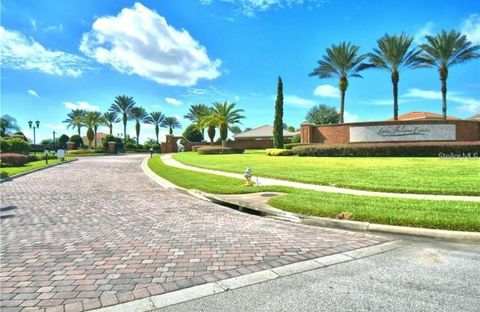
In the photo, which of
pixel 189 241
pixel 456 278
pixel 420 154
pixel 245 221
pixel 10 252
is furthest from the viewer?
pixel 420 154

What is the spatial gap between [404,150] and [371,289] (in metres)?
22.9

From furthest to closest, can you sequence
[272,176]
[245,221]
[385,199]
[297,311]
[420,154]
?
[420,154] → [272,176] → [385,199] → [245,221] → [297,311]

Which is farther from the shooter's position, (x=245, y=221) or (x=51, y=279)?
(x=245, y=221)

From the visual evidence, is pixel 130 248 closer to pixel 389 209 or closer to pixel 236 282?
pixel 236 282

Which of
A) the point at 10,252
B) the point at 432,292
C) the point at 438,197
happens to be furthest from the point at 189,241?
the point at 438,197

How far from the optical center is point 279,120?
38.1 metres

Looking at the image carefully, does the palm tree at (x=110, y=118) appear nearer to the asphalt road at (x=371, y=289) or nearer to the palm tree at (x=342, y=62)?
the palm tree at (x=342, y=62)

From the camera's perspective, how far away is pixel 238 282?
4.43m

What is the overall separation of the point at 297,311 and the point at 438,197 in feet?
26.1

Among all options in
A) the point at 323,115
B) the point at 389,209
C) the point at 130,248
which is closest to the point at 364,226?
the point at 389,209

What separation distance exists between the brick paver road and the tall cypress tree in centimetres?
2796

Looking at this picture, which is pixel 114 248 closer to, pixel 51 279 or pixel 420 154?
pixel 51 279

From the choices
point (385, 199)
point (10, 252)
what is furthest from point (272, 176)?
point (10, 252)

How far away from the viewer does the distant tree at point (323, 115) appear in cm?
7569
